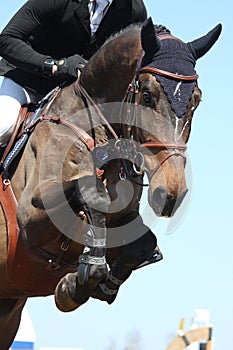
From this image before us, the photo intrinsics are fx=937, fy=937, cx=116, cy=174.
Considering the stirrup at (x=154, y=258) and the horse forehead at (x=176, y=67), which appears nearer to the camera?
A: the horse forehead at (x=176, y=67)

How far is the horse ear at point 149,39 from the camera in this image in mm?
5691

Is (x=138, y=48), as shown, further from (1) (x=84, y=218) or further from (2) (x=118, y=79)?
(1) (x=84, y=218)

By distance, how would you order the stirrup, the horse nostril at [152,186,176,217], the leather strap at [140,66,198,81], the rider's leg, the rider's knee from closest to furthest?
the horse nostril at [152,186,176,217] < the leather strap at [140,66,198,81] < the rider's leg < the stirrup < the rider's knee

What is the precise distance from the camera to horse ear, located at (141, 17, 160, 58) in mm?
5691

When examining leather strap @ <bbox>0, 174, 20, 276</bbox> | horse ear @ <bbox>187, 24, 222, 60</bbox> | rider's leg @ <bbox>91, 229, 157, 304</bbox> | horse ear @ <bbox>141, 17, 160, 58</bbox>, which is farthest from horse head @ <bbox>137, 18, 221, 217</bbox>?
leather strap @ <bbox>0, 174, 20, 276</bbox>

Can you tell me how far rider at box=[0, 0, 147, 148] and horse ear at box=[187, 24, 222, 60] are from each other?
74 cm

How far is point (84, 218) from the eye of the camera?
19.7 ft

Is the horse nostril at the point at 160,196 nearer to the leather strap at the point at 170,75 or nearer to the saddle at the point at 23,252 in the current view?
the leather strap at the point at 170,75

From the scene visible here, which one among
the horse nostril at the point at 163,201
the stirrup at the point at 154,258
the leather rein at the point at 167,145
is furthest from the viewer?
the stirrup at the point at 154,258

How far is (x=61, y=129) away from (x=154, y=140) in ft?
3.08

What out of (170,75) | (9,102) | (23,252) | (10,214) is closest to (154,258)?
(23,252)

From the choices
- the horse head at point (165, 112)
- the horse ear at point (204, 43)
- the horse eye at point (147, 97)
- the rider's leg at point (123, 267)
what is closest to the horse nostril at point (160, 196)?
the horse head at point (165, 112)

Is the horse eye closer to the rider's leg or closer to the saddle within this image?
the saddle

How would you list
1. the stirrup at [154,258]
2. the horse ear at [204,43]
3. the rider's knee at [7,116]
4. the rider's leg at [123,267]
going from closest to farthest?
1. the horse ear at [204,43]
2. the rider's leg at [123,267]
3. the stirrup at [154,258]
4. the rider's knee at [7,116]
